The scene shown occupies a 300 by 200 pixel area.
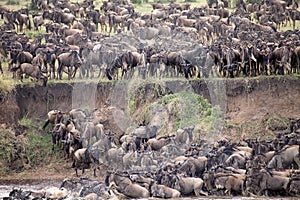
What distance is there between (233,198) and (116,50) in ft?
29.3

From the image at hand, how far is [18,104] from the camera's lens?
92.7 feet

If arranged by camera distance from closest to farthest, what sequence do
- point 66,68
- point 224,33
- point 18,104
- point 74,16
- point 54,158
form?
point 54,158 → point 18,104 → point 66,68 → point 224,33 → point 74,16

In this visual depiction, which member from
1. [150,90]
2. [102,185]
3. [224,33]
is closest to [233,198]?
[102,185]

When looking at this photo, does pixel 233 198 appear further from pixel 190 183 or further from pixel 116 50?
pixel 116 50

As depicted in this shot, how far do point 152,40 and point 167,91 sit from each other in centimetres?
510

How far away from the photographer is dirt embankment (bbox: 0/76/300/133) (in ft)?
91.9

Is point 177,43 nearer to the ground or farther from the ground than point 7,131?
farther from the ground

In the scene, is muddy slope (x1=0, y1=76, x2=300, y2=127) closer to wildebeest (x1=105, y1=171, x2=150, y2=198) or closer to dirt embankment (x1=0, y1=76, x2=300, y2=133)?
dirt embankment (x1=0, y1=76, x2=300, y2=133)

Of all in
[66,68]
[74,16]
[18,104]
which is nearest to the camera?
[18,104]

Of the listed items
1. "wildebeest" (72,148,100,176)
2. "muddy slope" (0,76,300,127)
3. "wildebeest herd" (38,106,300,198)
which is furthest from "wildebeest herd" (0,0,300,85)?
"wildebeest" (72,148,100,176)

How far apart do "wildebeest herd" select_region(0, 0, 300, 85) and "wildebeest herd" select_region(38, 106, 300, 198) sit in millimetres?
2231

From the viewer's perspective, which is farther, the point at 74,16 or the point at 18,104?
the point at 74,16

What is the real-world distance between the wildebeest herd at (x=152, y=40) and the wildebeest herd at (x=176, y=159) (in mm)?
2231

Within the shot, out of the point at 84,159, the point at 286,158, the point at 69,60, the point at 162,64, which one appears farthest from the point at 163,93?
the point at 286,158
